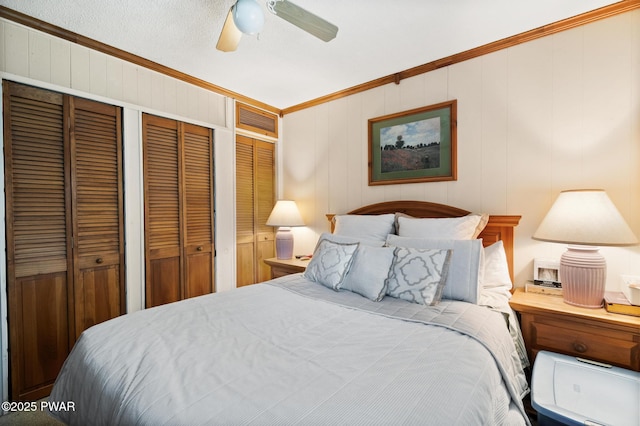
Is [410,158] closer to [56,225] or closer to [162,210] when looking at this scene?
[162,210]

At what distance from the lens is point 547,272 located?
2002mm

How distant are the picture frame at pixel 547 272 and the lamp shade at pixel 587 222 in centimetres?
33

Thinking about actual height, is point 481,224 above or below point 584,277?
above

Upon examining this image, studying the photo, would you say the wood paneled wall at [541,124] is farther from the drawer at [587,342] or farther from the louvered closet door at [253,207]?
the louvered closet door at [253,207]

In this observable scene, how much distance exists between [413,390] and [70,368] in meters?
1.47

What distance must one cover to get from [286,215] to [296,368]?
A: 2.31 meters

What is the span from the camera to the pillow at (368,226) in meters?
2.48

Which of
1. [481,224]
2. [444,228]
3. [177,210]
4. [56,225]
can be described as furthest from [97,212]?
[481,224]

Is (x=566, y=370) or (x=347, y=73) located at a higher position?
(x=347, y=73)

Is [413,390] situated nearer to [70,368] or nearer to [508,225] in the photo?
[70,368]

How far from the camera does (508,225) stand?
2.16 meters

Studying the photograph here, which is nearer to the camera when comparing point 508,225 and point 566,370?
point 566,370

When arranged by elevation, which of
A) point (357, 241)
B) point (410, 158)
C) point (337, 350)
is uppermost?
point (410, 158)

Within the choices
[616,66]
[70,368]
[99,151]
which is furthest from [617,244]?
[99,151]
